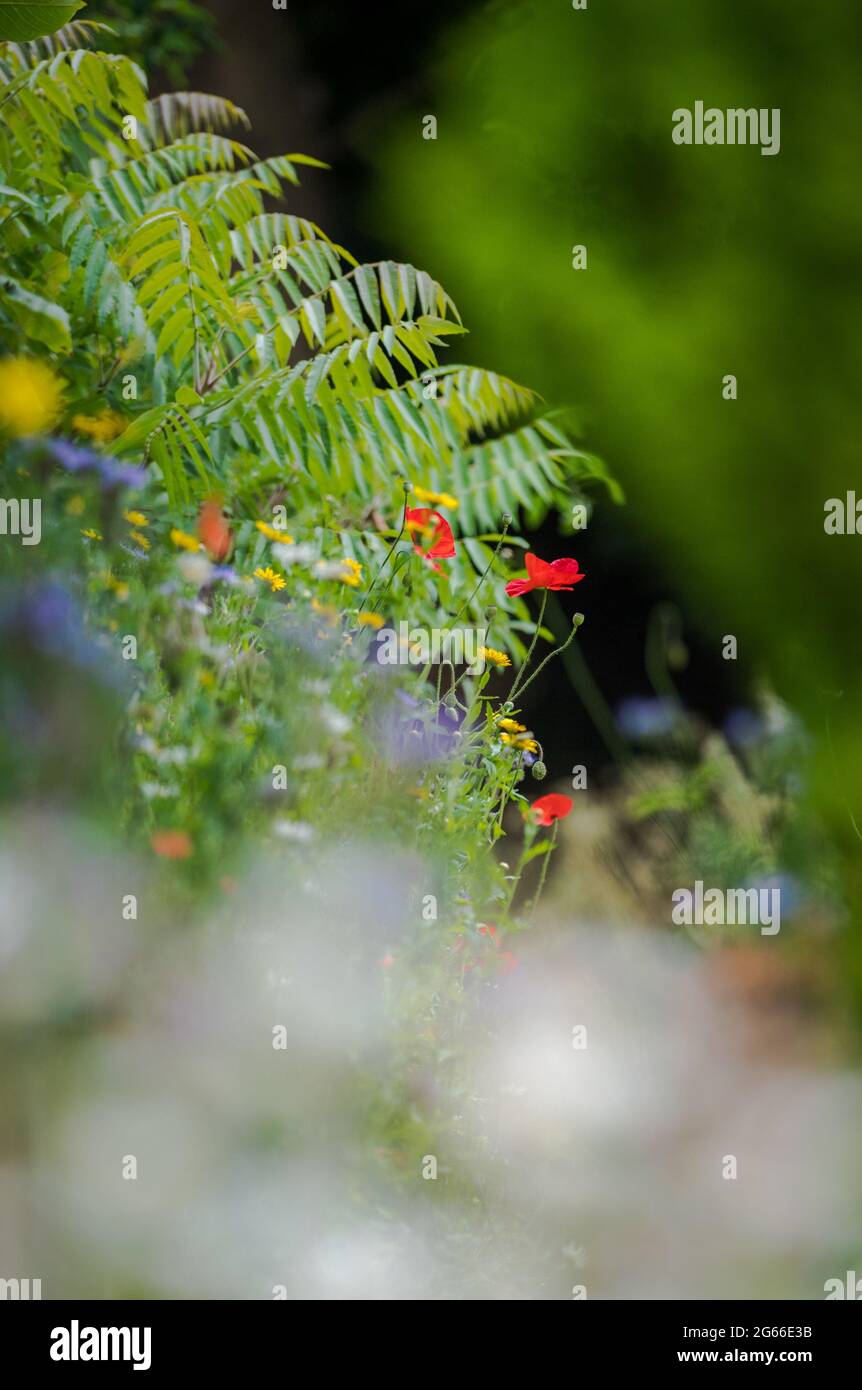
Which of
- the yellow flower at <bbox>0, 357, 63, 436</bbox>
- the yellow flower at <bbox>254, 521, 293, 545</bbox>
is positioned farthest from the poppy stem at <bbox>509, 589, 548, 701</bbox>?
the yellow flower at <bbox>0, 357, 63, 436</bbox>

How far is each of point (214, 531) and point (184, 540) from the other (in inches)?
3.2

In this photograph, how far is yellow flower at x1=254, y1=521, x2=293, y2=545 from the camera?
62.6 inches

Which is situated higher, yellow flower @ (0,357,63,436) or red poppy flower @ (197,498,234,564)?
yellow flower @ (0,357,63,436)

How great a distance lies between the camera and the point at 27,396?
4.27 feet

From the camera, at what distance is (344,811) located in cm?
132

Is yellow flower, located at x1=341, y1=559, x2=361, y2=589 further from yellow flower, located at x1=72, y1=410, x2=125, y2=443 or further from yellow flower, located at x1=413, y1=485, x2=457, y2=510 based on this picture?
yellow flower, located at x1=72, y1=410, x2=125, y2=443

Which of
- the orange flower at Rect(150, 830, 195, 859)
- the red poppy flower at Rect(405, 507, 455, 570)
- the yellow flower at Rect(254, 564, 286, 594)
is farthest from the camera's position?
the red poppy flower at Rect(405, 507, 455, 570)

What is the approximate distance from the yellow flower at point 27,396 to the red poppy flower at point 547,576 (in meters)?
0.68

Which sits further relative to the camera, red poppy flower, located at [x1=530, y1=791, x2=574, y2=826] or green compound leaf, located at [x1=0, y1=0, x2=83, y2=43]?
red poppy flower, located at [x1=530, y1=791, x2=574, y2=826]

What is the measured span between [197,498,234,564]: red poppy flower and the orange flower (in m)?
0.45

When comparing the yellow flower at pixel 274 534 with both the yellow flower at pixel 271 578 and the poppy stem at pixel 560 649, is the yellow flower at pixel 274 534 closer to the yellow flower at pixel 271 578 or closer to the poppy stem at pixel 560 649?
the yellow flower at pixel 271 578

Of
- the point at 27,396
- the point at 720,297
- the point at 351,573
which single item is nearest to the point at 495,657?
the point at 351,573

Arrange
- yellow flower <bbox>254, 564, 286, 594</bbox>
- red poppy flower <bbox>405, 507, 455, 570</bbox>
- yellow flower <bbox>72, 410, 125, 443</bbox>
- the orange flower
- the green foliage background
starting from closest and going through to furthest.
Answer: the green foliage background → the orange flower → yellow flower <bbox>72, 410, 125, 443</bbox> → yellow flower <bbox>254, 564, 286, 594</bbox> → red poppy flower <bbox>405, 507, 455, 570</bbox>

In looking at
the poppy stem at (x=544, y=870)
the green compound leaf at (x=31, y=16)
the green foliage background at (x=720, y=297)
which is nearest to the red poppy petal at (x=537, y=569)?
the poppy stem at (x=544, y=870)
